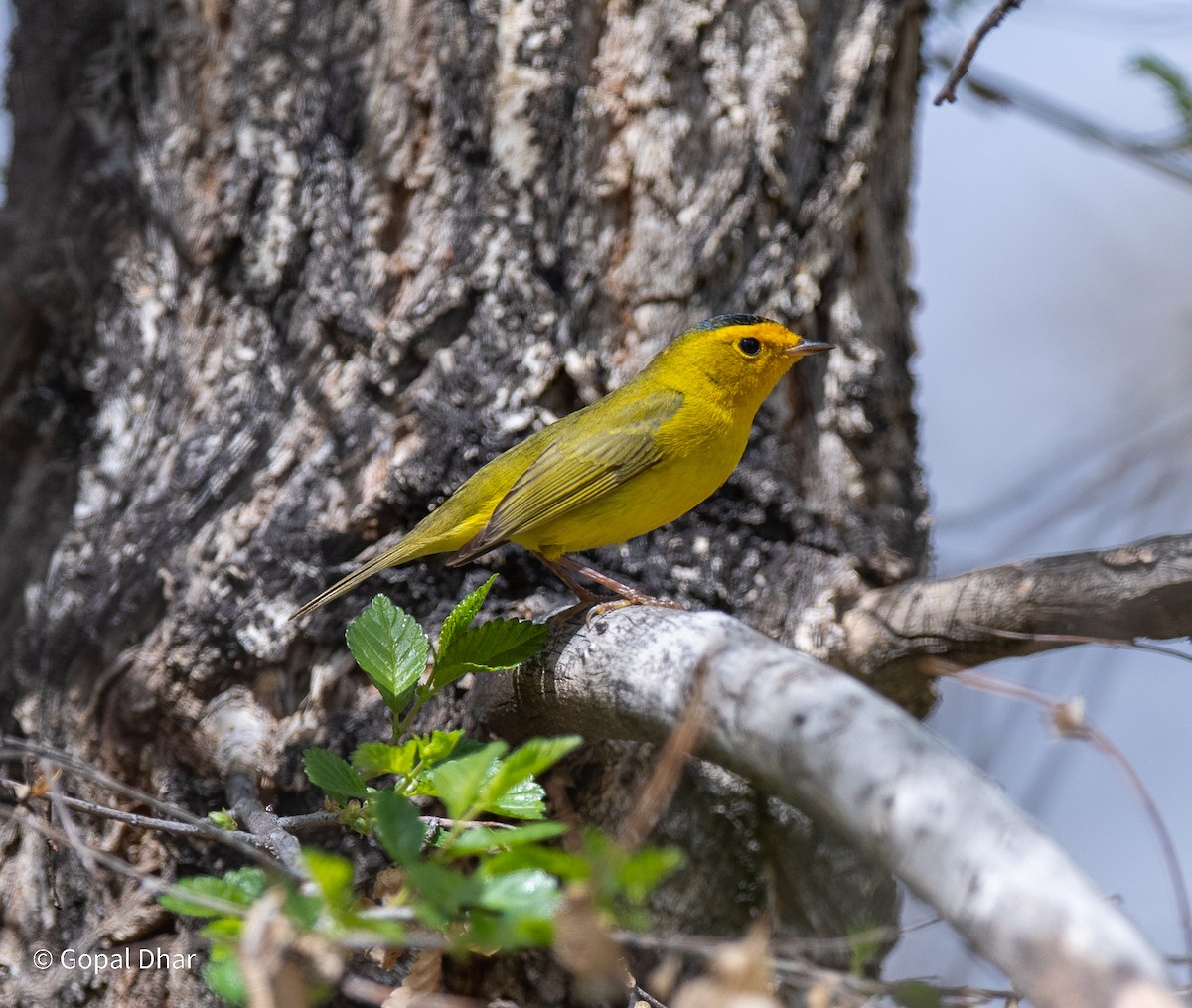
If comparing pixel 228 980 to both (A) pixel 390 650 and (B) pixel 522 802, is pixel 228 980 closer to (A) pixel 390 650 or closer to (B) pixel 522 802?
(B) pixel 522 802

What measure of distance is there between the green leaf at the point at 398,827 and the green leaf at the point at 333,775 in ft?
1.41

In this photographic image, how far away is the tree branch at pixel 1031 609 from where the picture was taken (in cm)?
248

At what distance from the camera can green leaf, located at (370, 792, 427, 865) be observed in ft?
4.74

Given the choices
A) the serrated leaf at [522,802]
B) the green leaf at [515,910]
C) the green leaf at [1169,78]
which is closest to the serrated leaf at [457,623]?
the serrated leaf at [522,802]

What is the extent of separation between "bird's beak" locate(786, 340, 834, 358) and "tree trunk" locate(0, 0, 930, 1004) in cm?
19

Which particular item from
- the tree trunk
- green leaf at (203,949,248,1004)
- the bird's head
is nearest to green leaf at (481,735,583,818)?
green leaf at (203,949,248,1004)

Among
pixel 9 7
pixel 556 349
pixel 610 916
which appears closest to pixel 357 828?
pixel 610 916

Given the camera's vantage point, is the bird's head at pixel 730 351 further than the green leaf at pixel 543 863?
Yes

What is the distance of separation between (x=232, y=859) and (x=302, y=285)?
168 cm


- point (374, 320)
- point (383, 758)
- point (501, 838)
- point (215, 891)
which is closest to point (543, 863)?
point (501, 838)

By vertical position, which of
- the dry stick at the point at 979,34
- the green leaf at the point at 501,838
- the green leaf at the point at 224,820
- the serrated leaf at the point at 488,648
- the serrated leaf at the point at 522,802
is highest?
the dry stick at the point at 979,34

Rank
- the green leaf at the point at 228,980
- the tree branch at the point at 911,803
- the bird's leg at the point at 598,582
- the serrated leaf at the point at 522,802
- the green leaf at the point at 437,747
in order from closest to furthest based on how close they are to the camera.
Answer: the tree branch at the point at 911,803, the green leaf at the point at 228,980, the serrated leaf at the point at 522,802, the green leaf at the point at 437,747, the bird's leg at the point at 598,582

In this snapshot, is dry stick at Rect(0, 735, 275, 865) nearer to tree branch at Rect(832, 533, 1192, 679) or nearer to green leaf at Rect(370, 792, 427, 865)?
green leaf at Rect(370, 792, 427, 865)

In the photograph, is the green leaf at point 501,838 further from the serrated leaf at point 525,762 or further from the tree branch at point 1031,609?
the tree branch at point 1031,609
